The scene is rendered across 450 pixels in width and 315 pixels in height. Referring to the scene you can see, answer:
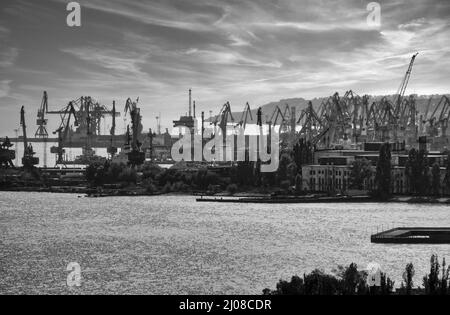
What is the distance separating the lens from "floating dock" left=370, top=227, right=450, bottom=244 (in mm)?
25594

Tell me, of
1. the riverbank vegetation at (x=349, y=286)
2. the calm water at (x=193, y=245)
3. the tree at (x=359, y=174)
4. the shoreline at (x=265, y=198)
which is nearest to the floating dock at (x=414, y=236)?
the calm water at (x=193, y=245)

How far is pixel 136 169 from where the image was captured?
63.9 m

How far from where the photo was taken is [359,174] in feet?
155

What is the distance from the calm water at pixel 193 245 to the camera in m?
19.4

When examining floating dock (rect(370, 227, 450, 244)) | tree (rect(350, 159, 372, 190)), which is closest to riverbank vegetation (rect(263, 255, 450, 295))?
floating dock (rect(370, 227, 450, 244))

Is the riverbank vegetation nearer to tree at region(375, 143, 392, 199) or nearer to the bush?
tree at region(375, 143, 392, 199)

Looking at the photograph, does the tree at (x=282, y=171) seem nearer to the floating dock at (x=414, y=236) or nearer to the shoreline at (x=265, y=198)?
the shoreline at (x=265, y=198)

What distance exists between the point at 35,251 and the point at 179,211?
47.8 feet

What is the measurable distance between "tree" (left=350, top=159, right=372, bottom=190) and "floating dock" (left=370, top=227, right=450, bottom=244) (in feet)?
66.0

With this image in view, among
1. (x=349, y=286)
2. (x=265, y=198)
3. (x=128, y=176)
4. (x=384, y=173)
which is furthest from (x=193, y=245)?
(x=128, y=176)

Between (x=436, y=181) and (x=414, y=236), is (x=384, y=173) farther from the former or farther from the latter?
(x=414, y=236)

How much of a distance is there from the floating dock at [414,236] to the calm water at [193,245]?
0.74 metres
